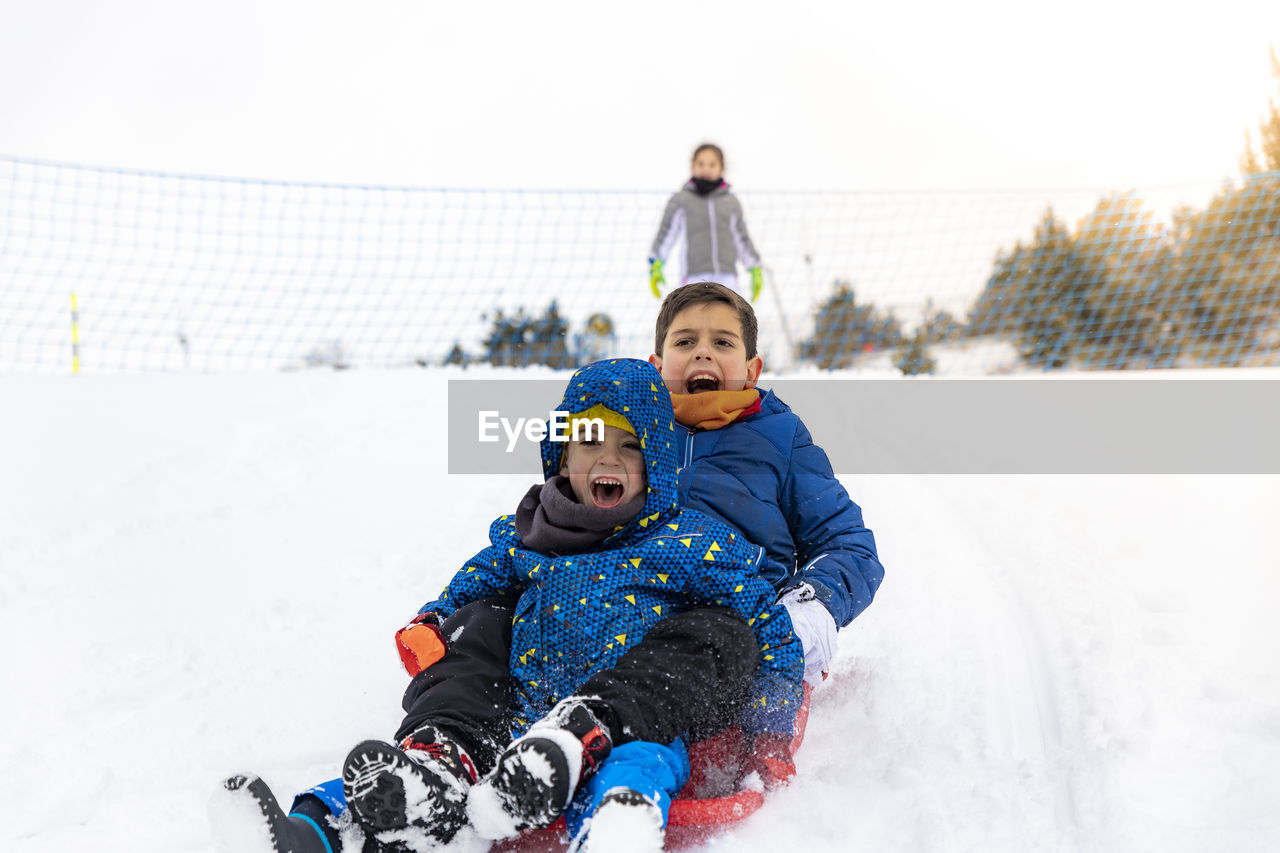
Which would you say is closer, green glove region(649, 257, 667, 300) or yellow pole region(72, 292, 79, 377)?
green glove region(649, 257, 667, 300)

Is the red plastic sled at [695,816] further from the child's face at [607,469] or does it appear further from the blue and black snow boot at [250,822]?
the child's face at [607,469]

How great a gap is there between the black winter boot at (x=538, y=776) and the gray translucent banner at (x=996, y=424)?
2.36 meters

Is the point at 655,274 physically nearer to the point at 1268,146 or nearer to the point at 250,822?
the point at 250,822

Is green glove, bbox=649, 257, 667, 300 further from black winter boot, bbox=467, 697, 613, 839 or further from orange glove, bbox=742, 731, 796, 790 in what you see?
black winter boot, bbox=467, 697, 613, 839

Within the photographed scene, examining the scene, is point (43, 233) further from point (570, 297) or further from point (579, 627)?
point (579, 627)

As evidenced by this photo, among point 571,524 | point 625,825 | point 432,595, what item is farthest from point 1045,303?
point 625,825

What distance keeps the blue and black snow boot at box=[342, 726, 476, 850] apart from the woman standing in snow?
4.52 meters

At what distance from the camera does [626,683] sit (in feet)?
5.16

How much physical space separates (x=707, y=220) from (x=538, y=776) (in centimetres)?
473

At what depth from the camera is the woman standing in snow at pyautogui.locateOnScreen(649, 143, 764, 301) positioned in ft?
18.9

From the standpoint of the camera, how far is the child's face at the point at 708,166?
18.9ft

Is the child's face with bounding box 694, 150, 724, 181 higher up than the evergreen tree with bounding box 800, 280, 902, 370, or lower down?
higher up

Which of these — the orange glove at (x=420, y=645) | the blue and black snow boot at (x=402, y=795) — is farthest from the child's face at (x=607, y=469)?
the blue and black snow boot at (x=402, y=795)

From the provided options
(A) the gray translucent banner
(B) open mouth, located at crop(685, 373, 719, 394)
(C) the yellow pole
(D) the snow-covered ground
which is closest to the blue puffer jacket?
(B) open mouth, located at crop(685, 373, 719, 394)
